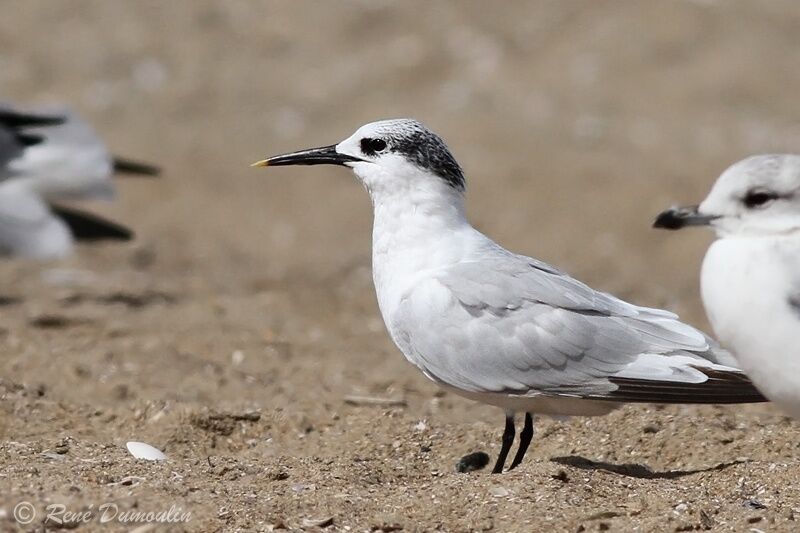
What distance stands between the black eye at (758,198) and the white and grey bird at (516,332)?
0.74m

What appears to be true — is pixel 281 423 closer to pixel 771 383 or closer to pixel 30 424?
pixel 30 424

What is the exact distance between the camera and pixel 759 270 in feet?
11.8

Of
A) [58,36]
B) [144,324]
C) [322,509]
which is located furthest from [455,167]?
[58,36]

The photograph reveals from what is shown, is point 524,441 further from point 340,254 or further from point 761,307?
point 340,254

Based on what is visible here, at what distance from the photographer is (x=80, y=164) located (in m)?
8.67

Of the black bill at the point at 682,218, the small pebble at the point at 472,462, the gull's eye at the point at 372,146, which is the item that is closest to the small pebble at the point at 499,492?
the small pebble at the point at 472,462

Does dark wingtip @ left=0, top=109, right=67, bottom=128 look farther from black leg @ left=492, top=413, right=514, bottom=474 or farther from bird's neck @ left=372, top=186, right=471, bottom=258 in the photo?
black leg @ left=492, top=413, right=514, bottom=474

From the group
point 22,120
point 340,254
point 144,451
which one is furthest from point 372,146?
point 340,254

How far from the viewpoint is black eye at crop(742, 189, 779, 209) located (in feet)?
12.0

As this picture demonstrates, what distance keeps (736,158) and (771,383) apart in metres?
7.03

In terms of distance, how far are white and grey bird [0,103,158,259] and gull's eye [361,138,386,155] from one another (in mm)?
3907

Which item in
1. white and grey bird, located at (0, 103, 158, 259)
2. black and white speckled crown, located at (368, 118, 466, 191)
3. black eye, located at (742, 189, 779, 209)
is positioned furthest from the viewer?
white and grey bird, located at (0, 103, 158, 259)

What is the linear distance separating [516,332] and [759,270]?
1.08m

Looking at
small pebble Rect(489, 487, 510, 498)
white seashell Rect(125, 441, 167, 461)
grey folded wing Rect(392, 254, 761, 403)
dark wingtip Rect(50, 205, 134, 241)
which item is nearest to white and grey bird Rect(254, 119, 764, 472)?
grey folded wing Rect(392, 254, 761, 403)
